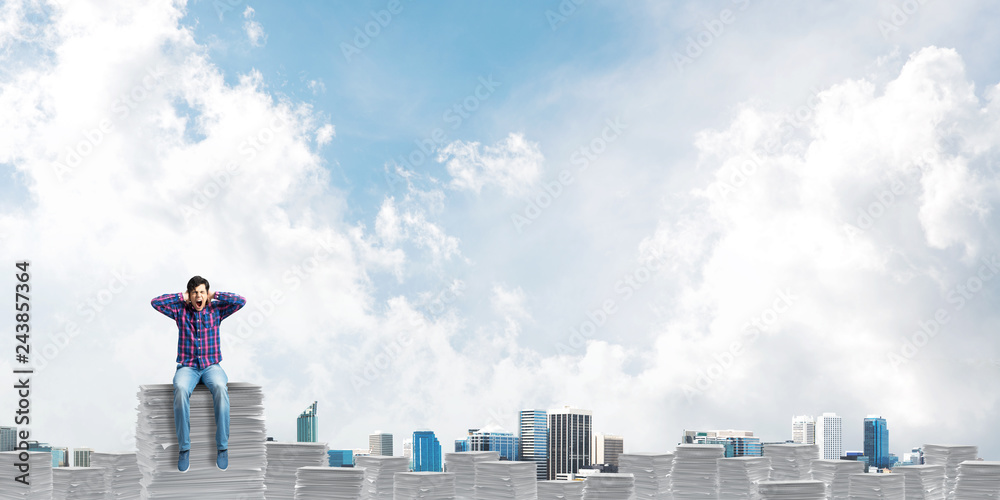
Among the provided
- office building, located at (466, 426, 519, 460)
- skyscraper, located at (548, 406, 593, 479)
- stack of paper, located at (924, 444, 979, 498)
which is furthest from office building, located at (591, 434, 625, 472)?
stack of paper, located at (924, 444, 979, 498)

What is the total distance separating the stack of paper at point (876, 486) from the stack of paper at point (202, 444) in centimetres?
861

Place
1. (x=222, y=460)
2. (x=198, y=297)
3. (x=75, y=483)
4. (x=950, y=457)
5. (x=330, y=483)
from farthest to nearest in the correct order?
1. (x=950, y=457)
2. (x=75, y=483)
3. (x=330, y=483)
4. (x=222, y=460)
5. (x=198, y=297)

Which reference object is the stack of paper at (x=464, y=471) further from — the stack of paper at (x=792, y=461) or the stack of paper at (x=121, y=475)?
the stack of paper at (x=792, y=461)

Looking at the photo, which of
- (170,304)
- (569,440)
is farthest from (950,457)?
(569,440)

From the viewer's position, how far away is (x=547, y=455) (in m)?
35.4

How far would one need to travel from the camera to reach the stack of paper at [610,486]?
10930mm

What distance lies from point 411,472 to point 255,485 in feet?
6.81

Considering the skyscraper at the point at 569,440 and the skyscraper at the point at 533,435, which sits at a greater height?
the skyscraper at the point at 533,435

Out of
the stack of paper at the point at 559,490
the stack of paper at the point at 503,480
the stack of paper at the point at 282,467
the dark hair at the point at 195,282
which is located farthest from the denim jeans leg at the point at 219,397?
the stack of paper at the point at 559,490

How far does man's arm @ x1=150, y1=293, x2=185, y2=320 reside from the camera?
9.30 m

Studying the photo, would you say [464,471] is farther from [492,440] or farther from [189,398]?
[492,440]

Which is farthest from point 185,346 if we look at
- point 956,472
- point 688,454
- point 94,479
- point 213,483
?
point 956,472

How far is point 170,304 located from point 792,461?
9.62 metres

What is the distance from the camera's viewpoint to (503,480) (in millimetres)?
10961
